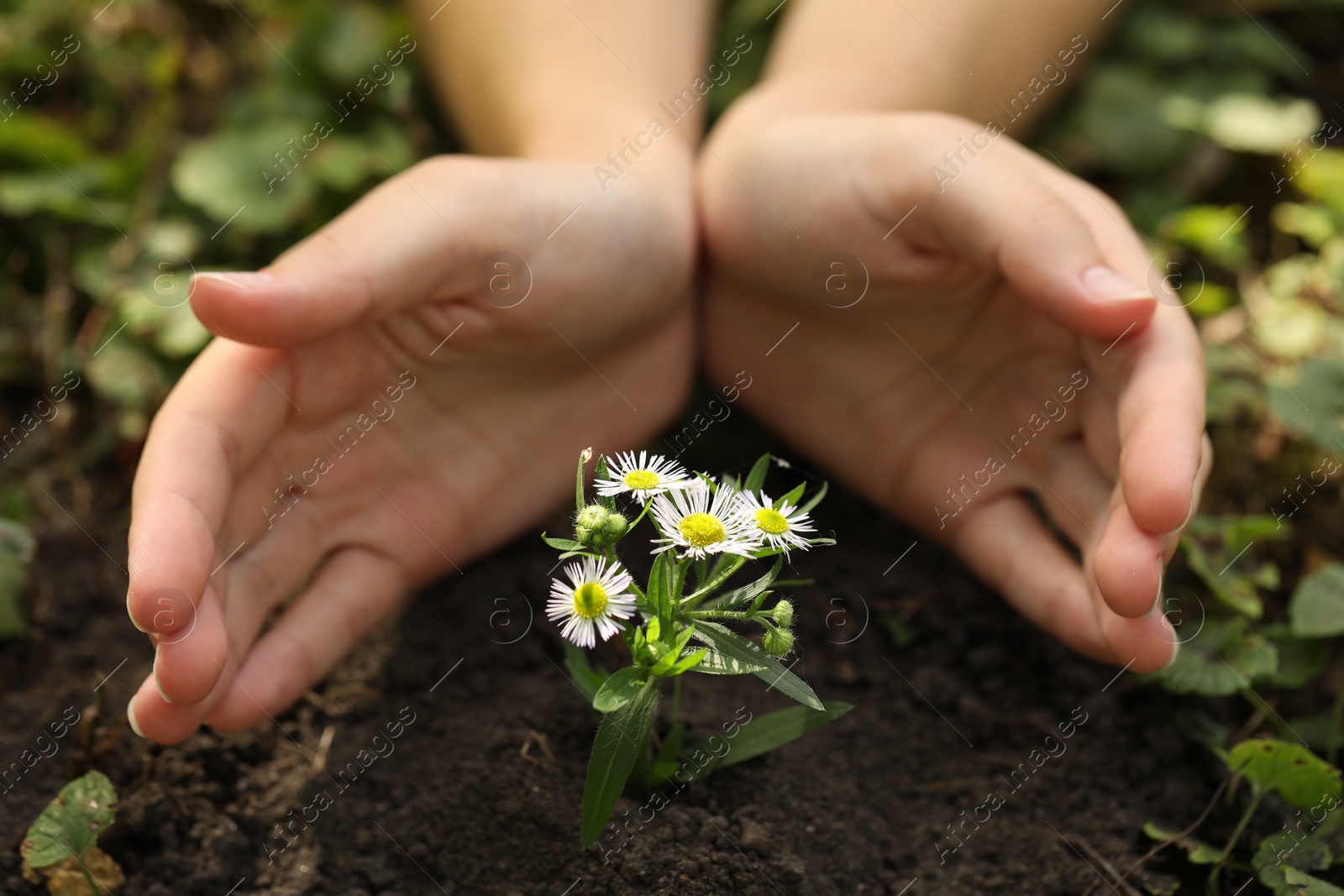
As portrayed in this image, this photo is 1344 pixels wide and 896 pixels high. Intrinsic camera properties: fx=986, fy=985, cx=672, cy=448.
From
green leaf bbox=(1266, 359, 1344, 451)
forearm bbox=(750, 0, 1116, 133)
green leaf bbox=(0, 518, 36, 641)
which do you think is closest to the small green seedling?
green leaf bbox=(0, 518, 36, 641)

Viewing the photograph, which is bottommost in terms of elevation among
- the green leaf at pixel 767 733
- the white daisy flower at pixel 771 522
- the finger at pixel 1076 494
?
the finger at pixel 1076 494

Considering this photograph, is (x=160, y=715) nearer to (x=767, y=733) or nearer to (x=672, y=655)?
(x=672, y=655)

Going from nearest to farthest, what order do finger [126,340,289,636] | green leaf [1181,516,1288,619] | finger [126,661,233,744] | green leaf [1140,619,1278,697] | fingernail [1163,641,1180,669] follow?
finger [126,340,289,636], finger [126,661,233,744], fingernail [1163,641,1180,669], green leaf [1140,619,1278,697], green leaf [1181,516,1288,619]

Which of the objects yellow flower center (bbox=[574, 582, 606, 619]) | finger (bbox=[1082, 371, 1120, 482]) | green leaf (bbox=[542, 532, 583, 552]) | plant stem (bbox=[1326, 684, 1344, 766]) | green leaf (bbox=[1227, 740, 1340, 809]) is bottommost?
plant stem (bbox=[1326, 684, 1344, 766])

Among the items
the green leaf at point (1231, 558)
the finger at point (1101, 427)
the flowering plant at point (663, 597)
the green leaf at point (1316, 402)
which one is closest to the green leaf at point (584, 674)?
the flowering plant at point (663, 597)

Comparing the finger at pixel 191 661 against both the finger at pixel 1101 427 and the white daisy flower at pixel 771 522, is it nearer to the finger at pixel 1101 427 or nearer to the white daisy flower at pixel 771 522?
the white daisy flower at pixel 771 522

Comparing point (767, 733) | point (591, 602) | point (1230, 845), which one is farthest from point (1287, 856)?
point (591, 602)

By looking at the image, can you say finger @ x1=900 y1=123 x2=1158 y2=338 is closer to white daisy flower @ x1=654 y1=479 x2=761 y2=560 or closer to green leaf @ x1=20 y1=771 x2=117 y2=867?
white daisy flower @ x1=654 y1=479 x2=761 y2=560
